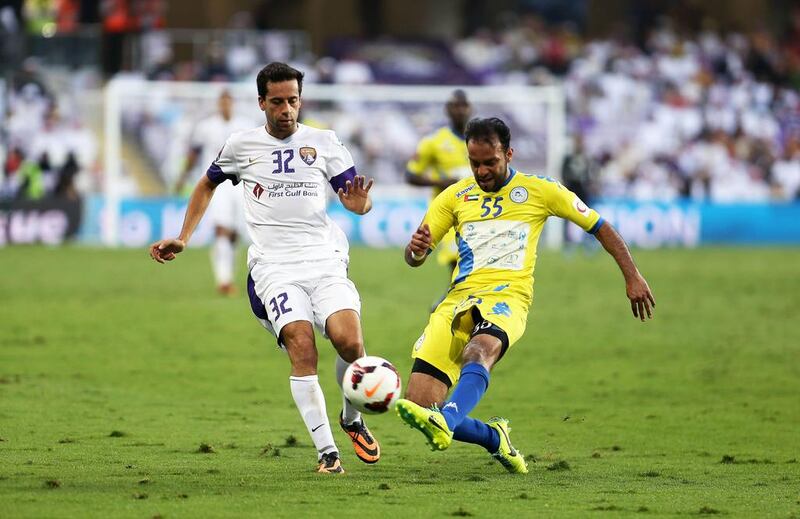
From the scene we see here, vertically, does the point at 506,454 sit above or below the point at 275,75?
below

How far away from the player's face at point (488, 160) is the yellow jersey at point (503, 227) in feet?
0.58

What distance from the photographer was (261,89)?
8.50 m

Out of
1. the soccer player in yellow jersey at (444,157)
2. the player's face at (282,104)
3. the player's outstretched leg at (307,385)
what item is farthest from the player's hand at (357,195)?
the soccer player in yellow jersey at (444,157)

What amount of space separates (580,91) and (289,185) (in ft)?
89.4

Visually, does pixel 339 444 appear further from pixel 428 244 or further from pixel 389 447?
pixel 428 244

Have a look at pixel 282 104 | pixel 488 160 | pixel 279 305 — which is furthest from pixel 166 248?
pixel 488 160

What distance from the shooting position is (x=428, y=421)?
24.6 ft

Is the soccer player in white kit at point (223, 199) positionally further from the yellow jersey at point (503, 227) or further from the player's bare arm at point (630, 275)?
the player's bare arm at point (630, 275)

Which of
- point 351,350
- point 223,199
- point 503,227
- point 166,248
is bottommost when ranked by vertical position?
point 351,350

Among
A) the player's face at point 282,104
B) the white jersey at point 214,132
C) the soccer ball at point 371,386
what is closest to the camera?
the soccer ball at point 371,386

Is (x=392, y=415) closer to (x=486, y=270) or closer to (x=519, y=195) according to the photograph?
(x=486, y=270)

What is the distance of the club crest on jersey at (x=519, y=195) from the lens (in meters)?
8.68

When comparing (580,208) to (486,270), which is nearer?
(580,208)

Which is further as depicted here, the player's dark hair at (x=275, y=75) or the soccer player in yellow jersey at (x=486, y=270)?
the player's dark hair at (x=275, y=75)
